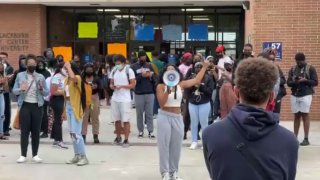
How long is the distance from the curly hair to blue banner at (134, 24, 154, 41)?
1973cm

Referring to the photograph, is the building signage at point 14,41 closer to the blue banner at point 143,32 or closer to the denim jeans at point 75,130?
the blue banner at point 143,32

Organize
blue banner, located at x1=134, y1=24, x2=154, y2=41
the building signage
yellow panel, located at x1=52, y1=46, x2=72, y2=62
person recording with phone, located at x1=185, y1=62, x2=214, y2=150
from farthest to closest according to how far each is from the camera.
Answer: blue banner, located at x1=134, y1=24, x2=154, y2=41
yellow panel, located at x1=52, y1=46, x2=72, y2=62
the building signage
person recording with phone, located at x1=185, y1=62, x2=214, y2=150

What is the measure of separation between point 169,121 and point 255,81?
4890 millimetres

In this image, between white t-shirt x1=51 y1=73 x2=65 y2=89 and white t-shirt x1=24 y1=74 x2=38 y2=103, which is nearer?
white t-shirt x1=24 y1=74 x2=38 y2=103

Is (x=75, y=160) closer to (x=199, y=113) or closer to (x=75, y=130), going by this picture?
(x=75, y=130)

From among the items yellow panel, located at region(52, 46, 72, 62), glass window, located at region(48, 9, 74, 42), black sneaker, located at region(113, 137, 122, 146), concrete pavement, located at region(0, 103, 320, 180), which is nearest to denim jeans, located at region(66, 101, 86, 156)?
concrete pavement, located at region(0, 103, 320, 180)

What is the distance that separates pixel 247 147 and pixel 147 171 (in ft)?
20.0

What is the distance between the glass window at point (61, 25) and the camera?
72.8 feet

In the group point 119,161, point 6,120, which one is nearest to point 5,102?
point 6,120

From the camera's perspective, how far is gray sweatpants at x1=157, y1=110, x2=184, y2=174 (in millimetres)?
7566

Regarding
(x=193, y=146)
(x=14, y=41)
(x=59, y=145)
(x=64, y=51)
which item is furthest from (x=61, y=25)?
(x=193, y=146)

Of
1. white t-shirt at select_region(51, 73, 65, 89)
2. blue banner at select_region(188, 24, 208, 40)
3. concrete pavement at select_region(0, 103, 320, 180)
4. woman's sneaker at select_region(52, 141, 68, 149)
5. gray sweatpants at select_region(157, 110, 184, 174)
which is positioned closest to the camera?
gray sweatpants at select_region(157, 110, 184, 174)

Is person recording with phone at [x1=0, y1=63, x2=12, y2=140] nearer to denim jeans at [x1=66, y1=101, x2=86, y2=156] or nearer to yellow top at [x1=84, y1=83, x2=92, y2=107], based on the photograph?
yellow top at [x1=84, y1=83, x2=92, y2=107]

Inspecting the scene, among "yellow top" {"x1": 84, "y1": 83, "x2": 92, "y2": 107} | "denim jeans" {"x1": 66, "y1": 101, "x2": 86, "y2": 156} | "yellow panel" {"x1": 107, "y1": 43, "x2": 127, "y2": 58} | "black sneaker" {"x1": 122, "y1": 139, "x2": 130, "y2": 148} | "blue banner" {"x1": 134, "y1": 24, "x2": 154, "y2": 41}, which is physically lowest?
"black sneaker" {"x1": 122, "y1": 139, "x2": 130, "y2": 148}
